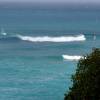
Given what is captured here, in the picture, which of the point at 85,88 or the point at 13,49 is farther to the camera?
the point at 13,49

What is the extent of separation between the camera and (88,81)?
59.2 feet

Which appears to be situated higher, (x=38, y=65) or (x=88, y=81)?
(x=88, y=81)

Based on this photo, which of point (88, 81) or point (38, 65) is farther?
point (38, 65)

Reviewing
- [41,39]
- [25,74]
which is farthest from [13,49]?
[25,74]

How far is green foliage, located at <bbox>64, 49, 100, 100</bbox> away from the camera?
17.9 meters

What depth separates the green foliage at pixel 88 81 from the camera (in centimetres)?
1794

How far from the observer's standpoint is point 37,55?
63875 mm

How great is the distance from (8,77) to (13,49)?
2256cm

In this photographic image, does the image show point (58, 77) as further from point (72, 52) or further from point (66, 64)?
point (72, 52)

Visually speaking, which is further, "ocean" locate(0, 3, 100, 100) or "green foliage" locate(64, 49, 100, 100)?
"ocean" locate(0, 3, 100, 100)

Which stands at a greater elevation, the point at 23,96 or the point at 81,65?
the point at 81,65

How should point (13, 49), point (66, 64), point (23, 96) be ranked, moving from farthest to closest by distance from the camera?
point (13, 49)
point (66, 64)
point (23, 96)

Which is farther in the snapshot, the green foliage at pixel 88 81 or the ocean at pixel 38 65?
the ocean at pixel 38 65

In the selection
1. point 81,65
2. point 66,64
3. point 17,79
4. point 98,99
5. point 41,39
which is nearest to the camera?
point 98,99
